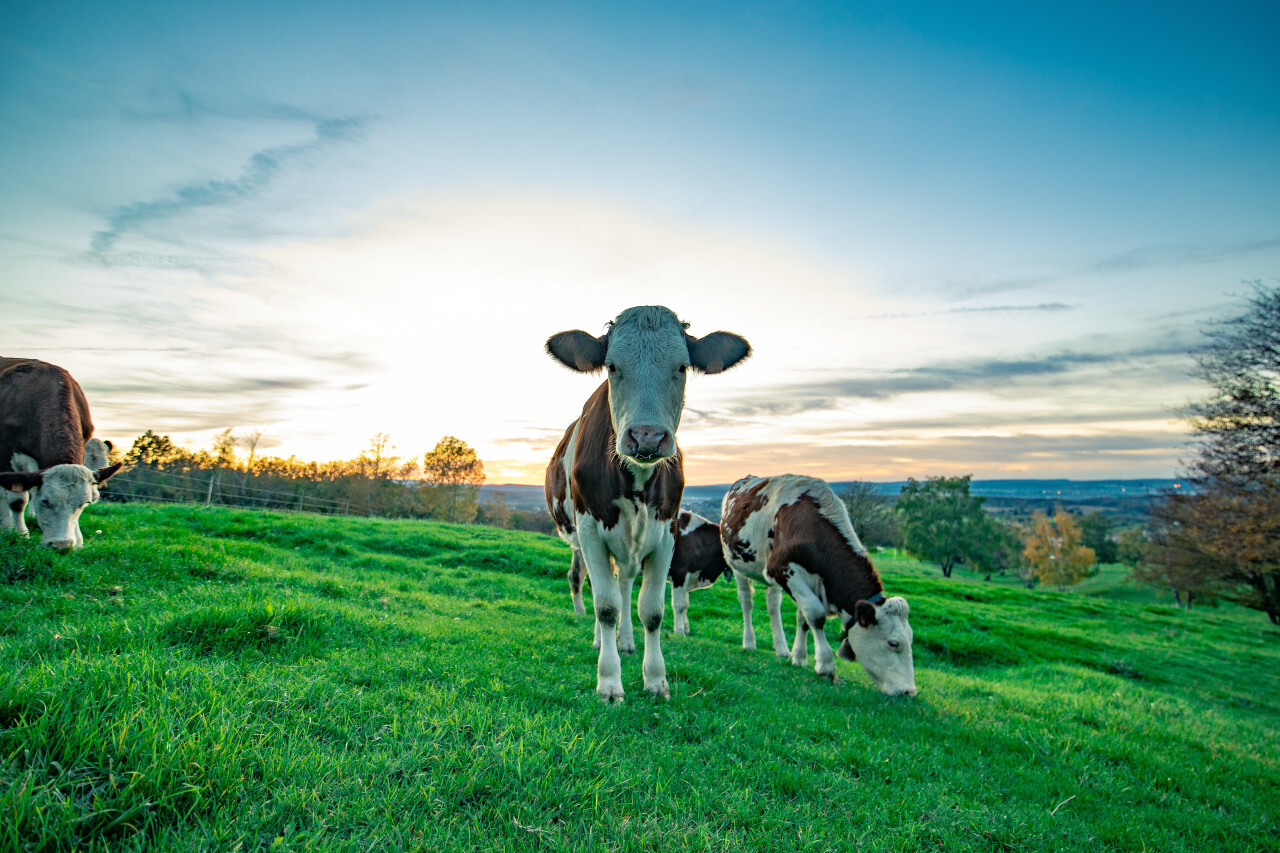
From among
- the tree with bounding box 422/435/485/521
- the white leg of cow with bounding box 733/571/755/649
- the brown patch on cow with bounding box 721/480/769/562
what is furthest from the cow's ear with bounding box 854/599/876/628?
the tree with bounding box 422/435/485/521

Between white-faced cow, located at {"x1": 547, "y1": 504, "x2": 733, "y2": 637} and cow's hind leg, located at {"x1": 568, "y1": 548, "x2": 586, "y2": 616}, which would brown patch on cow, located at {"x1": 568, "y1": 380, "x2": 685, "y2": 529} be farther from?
white-faced cow, located at {"x1": 547, "y1": 504, "x2": 733, "y2": 637}

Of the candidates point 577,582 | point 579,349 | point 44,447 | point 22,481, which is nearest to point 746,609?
point 577,582

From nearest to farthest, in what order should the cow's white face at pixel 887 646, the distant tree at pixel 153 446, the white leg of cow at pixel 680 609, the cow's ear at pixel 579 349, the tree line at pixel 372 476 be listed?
the cow's ear at pixel 579 349 → the cow's white face at pixel 887 646 → the white leg of cow at pixel 680 609 → the tree line at pixel 372 476 → the distant tree at pixel 153 446

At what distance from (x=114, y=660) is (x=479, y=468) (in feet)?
190

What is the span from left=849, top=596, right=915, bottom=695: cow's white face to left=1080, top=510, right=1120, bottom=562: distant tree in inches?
4324

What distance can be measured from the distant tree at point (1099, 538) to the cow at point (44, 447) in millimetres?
117174

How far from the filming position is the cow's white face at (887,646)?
729 centimetres

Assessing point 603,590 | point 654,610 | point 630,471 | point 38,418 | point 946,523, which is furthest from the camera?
point 946,523

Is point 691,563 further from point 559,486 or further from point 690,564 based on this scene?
point 559,486

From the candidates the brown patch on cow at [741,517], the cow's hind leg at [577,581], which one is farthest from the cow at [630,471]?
the brown patch on cow at [741,517]

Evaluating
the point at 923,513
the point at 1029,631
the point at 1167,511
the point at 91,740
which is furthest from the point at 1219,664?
the point at 923,513

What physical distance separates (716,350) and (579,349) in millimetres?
1302

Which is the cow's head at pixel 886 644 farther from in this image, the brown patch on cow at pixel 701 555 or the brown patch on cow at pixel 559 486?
the brown patch on cow at pixel 701 555

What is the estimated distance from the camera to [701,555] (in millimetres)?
11703
